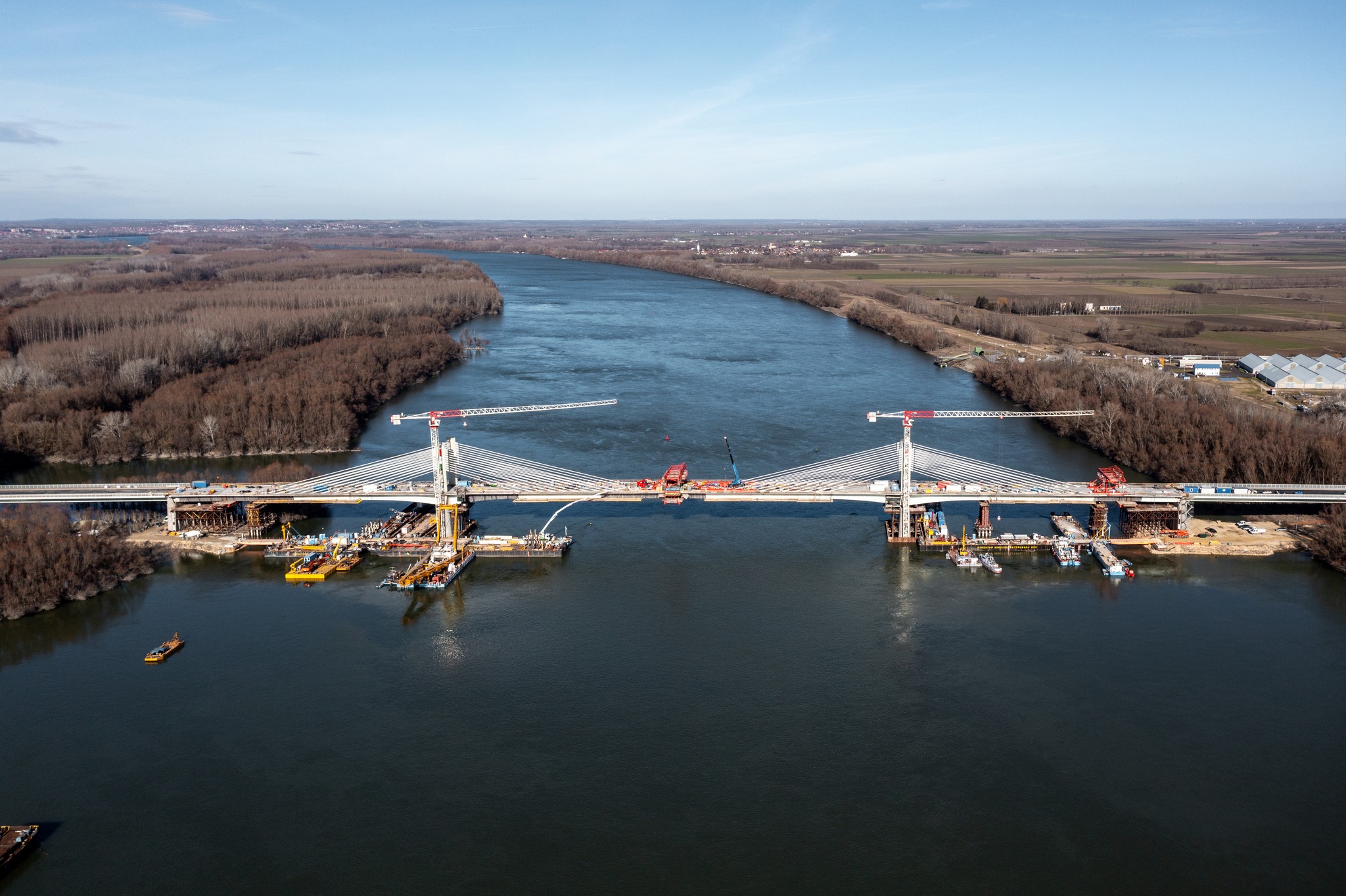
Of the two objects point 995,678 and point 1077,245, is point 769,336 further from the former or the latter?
point 1077,245

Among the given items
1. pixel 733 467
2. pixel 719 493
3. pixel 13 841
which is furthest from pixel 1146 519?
pixel 13 841

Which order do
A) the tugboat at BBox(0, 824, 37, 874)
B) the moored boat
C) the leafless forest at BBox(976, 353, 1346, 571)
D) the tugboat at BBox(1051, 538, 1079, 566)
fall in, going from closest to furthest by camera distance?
the tugboat at BBox(0, 824, 37, 874) < the moored boat < the tugboat at BBox(1051, 538, 1079, 566) < the leafless forest at BBox(976, 353, 1346, 571)

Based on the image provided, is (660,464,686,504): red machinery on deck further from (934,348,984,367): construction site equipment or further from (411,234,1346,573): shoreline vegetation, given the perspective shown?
(934,348,984,367): construction site equipment

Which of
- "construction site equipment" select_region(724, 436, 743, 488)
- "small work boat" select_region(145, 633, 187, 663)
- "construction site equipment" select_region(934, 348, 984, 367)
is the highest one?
"construction site equipment" select_region(934, 348, 984, 367)

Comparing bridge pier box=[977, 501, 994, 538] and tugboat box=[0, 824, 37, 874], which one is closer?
tugboat box=[0, 824, 37, 874]

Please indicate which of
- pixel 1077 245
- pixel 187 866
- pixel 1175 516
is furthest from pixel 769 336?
pixel 1077 245

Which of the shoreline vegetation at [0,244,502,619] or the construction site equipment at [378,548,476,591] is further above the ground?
the shoreline vegetation at [0,244,502,619]

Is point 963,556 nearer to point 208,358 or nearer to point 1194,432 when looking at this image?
point 1194,432

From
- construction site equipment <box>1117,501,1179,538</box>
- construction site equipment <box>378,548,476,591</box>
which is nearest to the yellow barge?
construction site equipment <box>378,548,476,591</box>
